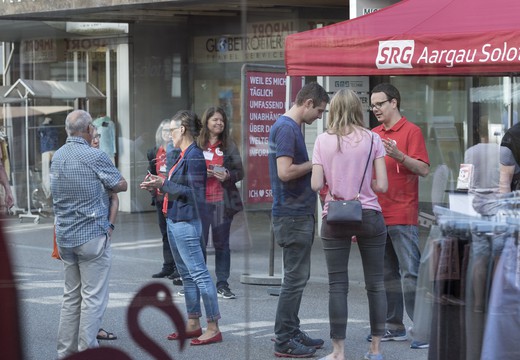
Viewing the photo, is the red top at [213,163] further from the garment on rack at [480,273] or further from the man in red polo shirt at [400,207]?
the garment on rack at [480,273]

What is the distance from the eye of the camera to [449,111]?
32.6 ft

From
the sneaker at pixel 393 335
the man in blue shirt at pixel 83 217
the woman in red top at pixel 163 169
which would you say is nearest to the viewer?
the man in blue shirt at pixel 83 217

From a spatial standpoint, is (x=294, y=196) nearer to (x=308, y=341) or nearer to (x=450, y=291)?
(x=308, y=341)

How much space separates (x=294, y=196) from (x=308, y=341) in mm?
841

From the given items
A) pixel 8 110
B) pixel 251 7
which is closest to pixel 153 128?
pixel 251 7

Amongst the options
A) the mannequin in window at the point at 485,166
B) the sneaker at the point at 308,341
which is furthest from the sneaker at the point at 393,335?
the mannequin in window at the point at 485,166

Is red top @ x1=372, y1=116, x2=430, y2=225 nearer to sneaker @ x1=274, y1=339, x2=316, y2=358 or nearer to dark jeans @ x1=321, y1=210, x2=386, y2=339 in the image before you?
dark jeans @ x1=321, y1=210, x2=386, y2=339

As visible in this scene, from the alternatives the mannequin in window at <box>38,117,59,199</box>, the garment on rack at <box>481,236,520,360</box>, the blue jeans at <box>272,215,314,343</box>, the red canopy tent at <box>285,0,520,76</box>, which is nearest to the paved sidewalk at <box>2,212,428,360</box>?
the blue jeans at <box>272,215,314,343</box>

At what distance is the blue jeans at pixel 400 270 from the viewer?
5.57 m

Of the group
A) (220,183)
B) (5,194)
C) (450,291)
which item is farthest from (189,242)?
(5,194)

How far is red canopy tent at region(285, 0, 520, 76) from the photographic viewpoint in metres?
5.60

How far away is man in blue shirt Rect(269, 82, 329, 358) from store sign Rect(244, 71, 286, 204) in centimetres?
200

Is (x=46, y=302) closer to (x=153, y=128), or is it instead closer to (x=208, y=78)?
(x=153, y=128)

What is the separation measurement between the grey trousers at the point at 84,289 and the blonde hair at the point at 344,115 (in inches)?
50.6
